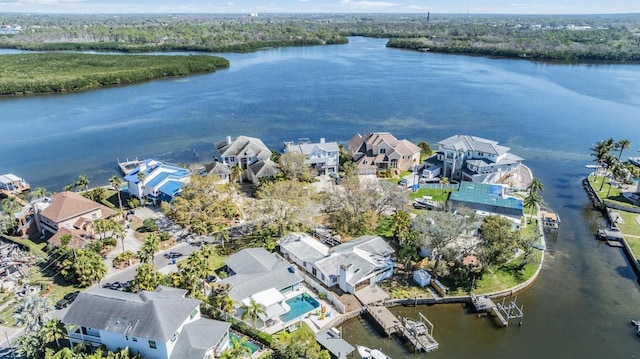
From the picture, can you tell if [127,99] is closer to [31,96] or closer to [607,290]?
[31,96]

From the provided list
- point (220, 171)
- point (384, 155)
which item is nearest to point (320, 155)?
point (384, 155)

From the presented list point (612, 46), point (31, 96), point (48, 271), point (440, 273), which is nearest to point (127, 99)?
point (31, 96)

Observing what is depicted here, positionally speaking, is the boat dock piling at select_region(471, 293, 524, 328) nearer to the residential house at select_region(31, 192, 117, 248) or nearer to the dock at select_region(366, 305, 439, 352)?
the dock at select_region(366, 305, 439, 352)

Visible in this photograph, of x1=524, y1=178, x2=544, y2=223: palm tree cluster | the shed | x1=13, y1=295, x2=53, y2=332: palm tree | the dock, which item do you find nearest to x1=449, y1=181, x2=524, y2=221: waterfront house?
x1=524, y1=178, x2=544, y2=223: palm tree cluster

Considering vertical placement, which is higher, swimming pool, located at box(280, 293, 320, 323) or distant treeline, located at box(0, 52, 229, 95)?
distant treeline, located at box(0, 52, 229, 95)

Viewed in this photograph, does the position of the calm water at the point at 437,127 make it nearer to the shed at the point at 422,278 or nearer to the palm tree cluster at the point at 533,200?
the shed at the point at 422,278

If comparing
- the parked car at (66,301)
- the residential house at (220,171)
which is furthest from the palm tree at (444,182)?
the parked car at (66,301)

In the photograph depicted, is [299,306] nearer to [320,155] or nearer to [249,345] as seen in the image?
[249,345]
